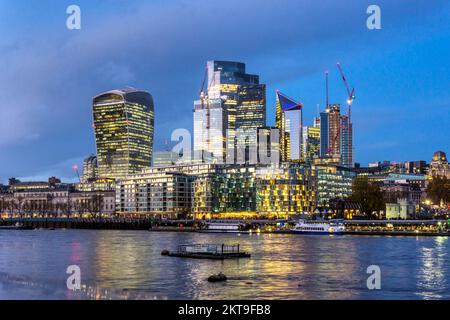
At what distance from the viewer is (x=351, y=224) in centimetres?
19338

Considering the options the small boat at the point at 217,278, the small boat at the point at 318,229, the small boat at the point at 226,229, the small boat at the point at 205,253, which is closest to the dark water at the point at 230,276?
the small boat at the point at 217,278

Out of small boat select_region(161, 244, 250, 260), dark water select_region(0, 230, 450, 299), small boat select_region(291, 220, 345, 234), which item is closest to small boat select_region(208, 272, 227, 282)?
dark water select_region(0, 230, 450, 299)

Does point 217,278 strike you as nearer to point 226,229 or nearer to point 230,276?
point 230,276

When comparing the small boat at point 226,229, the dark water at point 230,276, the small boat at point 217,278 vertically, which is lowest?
the small boat at point 226,229

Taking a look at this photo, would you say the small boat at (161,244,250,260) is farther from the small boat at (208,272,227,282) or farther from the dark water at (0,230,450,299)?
the small boat at (208,272,227,282)

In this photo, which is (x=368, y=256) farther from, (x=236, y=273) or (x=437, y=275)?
(x=236, y=273)

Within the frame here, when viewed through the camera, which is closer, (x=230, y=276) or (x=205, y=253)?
(x=230, y=276)

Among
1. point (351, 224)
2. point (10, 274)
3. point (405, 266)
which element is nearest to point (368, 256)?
point (405, 266)

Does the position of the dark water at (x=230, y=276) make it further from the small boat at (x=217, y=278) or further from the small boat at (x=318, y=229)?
the small boat at (x=318, y=229)

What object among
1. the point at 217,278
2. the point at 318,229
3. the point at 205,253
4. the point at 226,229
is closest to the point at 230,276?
the point at 217,278

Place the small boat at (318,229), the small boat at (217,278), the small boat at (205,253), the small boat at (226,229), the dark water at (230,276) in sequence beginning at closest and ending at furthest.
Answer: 1. the dark water at (230,276)
2. the small boat at (217,278)
3. the small boat at (205,253)
4. the small boat at (318,229)
5. the small boat at (226,229)
